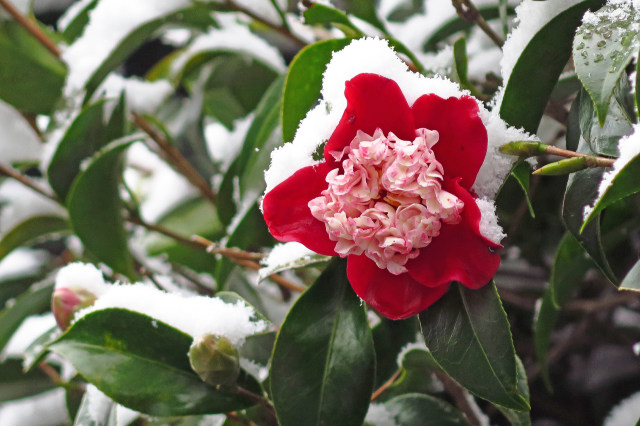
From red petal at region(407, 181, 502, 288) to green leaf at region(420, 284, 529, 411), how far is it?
0.07 feet

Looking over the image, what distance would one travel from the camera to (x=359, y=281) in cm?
47

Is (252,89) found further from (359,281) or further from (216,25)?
(359,281)

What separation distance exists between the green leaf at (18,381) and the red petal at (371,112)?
0.69 m

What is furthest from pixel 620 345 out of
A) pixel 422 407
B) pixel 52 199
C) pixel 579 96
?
pixel 52 199

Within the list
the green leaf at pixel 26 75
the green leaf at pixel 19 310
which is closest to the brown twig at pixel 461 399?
the green leaf at pixel 19 310

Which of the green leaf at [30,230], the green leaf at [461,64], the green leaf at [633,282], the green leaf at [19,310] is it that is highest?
the green leaf at [461,64]

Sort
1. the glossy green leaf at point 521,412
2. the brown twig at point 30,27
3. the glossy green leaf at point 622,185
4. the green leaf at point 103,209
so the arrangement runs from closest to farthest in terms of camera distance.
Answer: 1. the glossy green leaf at point 622,185
2. the glossy green leaf at point 521,412
3. the green leaf at point 103,209
4. the brown twig at point 30,27

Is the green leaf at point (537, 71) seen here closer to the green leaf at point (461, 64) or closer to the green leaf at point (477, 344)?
the green leaf at point (461, 64)

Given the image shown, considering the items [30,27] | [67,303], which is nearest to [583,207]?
[67,303]

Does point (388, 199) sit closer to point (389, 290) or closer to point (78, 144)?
point (389, 290)

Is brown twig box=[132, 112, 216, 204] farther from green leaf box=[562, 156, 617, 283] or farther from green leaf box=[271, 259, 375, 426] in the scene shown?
green leaf box=[562, 156, 617, 283]

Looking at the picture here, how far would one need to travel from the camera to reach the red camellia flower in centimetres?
43

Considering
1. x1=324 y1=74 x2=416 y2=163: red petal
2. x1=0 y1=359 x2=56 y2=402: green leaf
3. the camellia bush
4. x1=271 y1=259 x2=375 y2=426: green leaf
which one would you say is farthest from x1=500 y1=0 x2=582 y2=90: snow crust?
x1=0 y1=359 x2=56 y2=402: green leaf

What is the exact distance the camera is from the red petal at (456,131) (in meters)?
0.44
